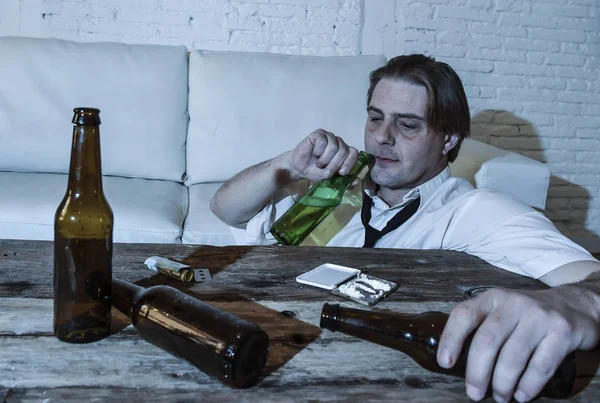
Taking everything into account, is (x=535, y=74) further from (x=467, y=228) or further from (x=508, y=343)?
(x=508, y=343)

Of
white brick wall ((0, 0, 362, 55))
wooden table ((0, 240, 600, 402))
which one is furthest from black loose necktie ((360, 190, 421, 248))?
white brick wall ((0, 0, 362, 55))

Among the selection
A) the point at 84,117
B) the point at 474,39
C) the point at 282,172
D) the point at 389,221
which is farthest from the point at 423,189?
the point at 474,39

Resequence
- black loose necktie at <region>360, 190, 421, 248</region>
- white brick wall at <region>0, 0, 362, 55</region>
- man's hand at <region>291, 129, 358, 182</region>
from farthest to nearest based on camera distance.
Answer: white brick wall at <region>0, 0, 362, 55</region>, black loose necktie at <region>360, 190, 421, 248</region>, man's hand at <region>291, 129, 358, 182</region>

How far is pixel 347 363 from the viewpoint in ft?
2.28

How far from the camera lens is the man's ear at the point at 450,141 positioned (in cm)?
167

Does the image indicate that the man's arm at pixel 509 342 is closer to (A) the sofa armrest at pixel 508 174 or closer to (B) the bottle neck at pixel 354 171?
(B) the bottle neck at pixel 354 171

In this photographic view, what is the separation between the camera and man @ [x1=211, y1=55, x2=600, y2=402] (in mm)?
619

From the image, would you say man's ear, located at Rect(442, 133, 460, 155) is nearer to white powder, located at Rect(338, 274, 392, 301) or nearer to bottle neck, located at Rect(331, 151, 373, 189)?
bottle neck, located at Rect(331, 151, 373, 189)

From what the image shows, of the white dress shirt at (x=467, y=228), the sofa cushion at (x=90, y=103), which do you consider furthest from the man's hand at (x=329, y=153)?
the sofa cushion at (x=90, y=103)

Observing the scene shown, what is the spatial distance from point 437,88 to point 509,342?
1117 mm

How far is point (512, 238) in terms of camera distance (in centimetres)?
116

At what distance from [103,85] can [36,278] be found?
5.35 feet

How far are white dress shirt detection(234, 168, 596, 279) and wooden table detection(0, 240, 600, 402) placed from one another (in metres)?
0.07

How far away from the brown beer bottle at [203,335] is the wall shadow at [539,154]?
2.76 meters
